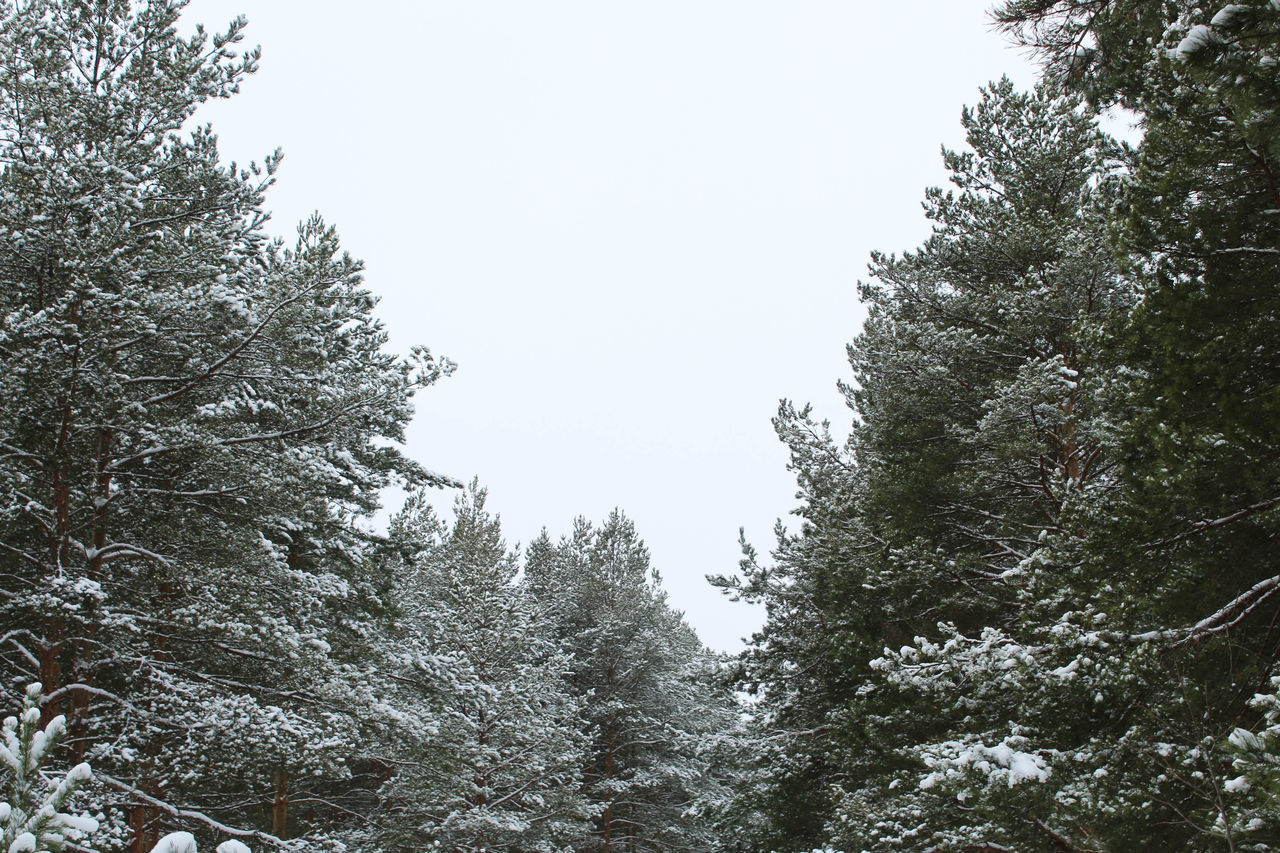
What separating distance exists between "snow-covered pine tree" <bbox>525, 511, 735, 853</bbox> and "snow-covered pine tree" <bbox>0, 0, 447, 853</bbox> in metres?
13.5

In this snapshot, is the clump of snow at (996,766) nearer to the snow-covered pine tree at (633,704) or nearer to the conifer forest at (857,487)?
the conifer forest at (857,487)

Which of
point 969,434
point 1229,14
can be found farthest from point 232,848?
point 969,434

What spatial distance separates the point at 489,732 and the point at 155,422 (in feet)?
33.6

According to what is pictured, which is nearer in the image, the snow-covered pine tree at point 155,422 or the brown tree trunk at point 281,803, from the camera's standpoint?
the snow-covered pine tree at point 155,422

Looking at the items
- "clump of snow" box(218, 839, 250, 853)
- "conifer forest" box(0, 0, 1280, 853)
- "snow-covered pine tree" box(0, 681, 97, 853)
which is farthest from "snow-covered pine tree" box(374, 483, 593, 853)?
"snow-covered pine tree" box(0, 681, 97, 853)

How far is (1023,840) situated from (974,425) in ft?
20.9

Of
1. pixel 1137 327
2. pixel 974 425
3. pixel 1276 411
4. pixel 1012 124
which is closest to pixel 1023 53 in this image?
pixel 1137 327

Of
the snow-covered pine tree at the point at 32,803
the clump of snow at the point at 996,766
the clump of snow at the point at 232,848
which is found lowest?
the clump of snow at the point at 232,848

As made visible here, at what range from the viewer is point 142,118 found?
8.30 m

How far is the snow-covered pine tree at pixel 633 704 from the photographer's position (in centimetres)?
2089

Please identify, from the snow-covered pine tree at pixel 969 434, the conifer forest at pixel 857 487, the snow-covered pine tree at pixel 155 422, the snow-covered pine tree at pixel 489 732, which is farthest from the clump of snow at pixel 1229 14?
the snow-covered pine tree at pixel 489 732

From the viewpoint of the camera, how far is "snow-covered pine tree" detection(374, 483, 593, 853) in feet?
46.3

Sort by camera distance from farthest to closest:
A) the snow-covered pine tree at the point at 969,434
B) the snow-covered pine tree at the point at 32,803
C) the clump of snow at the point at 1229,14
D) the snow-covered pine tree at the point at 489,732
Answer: the snow-covered pine tree at the point at 489,732, the snow-covered pine tree at the point at 969,434, the clump of snow at the point at 1229,14, the snow-covered pine tree at the point at 32,803

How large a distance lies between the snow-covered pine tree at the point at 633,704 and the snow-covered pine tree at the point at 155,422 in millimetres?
13460
